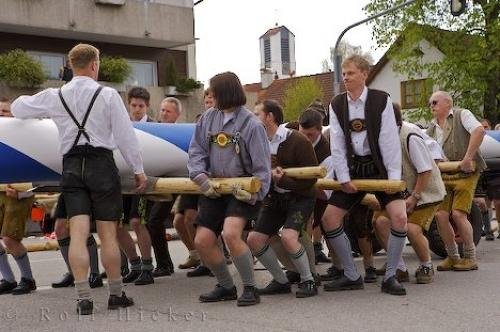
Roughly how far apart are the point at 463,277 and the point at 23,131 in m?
3.98

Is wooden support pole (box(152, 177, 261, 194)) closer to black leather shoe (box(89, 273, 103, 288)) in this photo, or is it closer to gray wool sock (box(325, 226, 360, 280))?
gray wool sock (box(325, 226, 360, 280))

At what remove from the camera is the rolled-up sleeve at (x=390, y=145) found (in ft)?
19.5

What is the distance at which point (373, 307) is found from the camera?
5.53m

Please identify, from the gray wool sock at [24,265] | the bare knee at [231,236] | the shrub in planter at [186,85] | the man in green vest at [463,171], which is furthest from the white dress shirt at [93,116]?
the shrub in planter at [186,85]

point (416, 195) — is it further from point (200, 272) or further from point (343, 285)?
point (200, 272)

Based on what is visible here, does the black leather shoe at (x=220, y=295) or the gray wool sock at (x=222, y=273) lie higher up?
the gray wool sock at (x=222, y=273)

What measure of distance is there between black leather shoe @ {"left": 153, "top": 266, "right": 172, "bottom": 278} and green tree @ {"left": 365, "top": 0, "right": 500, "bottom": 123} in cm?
2205

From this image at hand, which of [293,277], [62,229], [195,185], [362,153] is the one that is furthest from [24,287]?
[362,153]

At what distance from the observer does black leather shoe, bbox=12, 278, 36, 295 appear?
661 centimetres

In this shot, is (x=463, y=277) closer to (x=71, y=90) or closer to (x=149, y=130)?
(x=149, y=130)

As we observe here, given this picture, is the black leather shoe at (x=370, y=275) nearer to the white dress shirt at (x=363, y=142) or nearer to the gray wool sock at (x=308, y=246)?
the gray wool sock at (x=308, y=246)

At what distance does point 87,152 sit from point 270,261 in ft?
5.60

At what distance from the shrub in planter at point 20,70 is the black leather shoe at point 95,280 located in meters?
12.6

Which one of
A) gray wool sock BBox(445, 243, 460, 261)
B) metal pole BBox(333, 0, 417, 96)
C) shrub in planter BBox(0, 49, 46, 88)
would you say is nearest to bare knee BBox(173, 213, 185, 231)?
gray wool sock BBox(445, 243, 460, 261)
